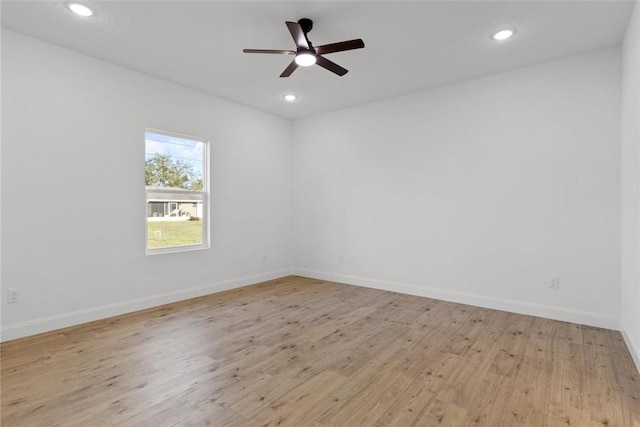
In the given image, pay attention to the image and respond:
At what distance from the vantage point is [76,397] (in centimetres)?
207

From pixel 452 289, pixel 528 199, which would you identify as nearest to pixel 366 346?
pixel 452 289

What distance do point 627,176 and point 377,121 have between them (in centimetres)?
300

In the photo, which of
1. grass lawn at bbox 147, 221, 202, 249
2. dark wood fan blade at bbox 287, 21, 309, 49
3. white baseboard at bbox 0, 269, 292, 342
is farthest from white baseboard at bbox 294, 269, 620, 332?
dark wood fan blade at bbox 287, 21, 309, 49

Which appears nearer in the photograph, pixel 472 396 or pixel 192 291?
pixel 472 396

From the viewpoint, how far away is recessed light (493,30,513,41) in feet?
9.87

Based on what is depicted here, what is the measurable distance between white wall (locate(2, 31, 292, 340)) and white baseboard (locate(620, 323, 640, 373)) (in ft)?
14.8

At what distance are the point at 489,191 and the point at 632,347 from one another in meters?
1.97

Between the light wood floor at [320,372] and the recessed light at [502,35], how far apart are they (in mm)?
2869

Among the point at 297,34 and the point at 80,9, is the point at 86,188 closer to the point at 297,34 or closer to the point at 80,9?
the point at 80,9

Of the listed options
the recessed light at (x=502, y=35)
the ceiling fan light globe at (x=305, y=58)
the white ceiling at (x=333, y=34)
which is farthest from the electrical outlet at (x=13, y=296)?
the recessed light at (x=502, y=35)

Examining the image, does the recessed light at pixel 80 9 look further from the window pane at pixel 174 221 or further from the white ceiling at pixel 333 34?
the window pane at pixel 174 221

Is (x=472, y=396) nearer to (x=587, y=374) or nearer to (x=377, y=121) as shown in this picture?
(x=587, y=374)

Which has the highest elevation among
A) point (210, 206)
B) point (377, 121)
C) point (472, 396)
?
point (377, 121)

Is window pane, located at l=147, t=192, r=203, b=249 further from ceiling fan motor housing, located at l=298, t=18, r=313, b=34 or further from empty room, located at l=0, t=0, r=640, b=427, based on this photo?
ceiling fan motor housing, located at l=298, t=18, r=313, b=34
